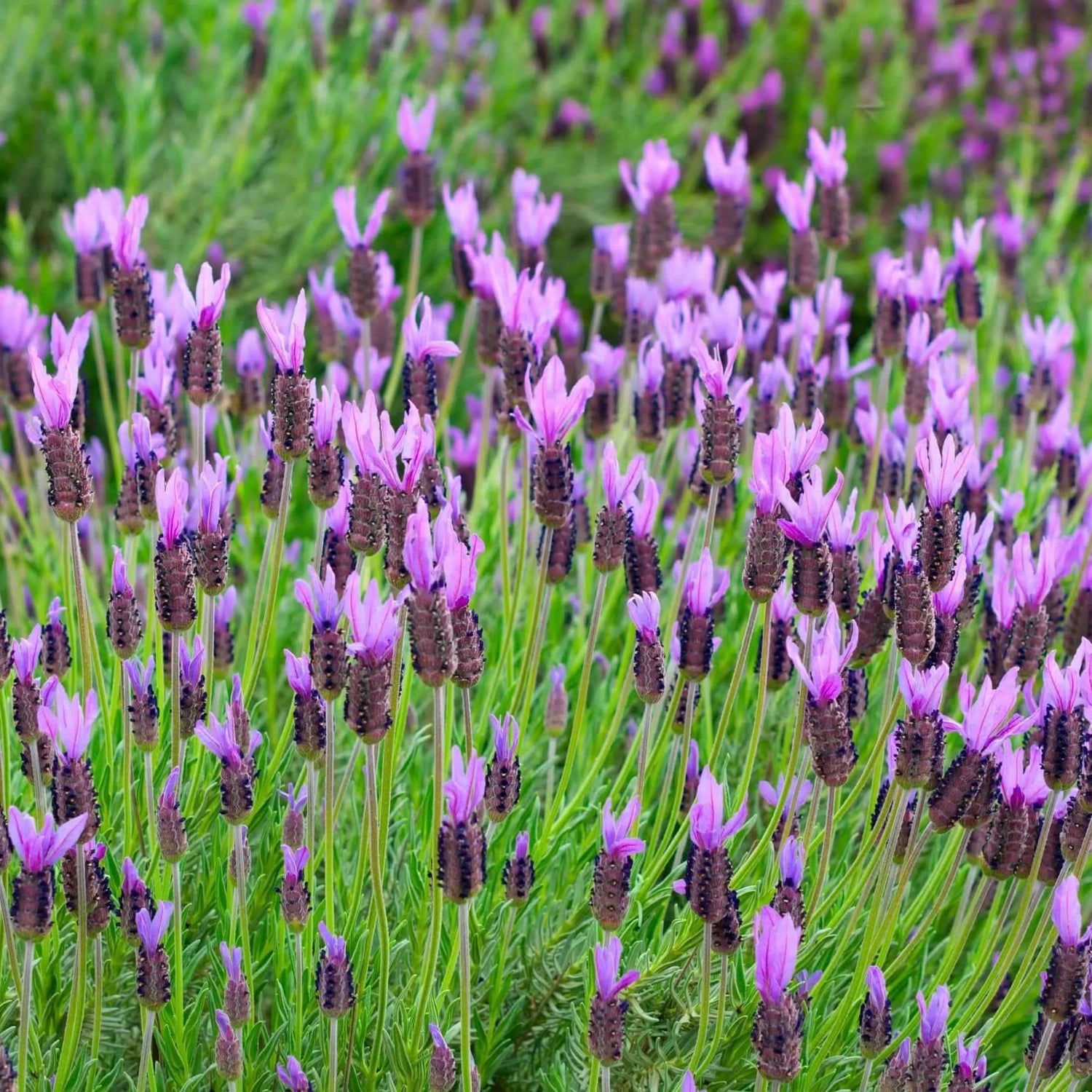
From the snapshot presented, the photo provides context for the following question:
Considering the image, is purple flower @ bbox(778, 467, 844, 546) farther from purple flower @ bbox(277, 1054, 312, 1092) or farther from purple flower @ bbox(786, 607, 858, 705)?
purple flower @ bbox(277, 1054, 312, 1092)

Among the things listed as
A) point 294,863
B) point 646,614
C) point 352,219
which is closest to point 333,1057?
point 294,863

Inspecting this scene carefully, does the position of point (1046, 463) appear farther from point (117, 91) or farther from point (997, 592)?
point (117, 91)

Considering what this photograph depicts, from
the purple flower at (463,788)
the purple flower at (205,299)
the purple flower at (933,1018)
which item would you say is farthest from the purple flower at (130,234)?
the purple flower at (933,1018)

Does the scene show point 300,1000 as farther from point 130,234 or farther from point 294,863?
point 130,234

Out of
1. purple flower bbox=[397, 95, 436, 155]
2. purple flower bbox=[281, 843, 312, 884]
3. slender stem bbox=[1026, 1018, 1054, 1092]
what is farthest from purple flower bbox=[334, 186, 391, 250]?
slender stem bbox=[1026, 1018, 1054, 1092]

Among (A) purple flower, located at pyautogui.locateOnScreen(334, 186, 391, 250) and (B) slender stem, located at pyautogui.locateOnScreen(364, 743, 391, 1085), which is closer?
(B) slender stem, located at pyautogui.locateOnScreen(364, 743, 391, 1085)

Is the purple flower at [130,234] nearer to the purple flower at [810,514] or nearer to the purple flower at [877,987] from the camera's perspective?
the purple flower at [810,514]

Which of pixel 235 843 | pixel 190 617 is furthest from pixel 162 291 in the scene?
pixel 235 843
